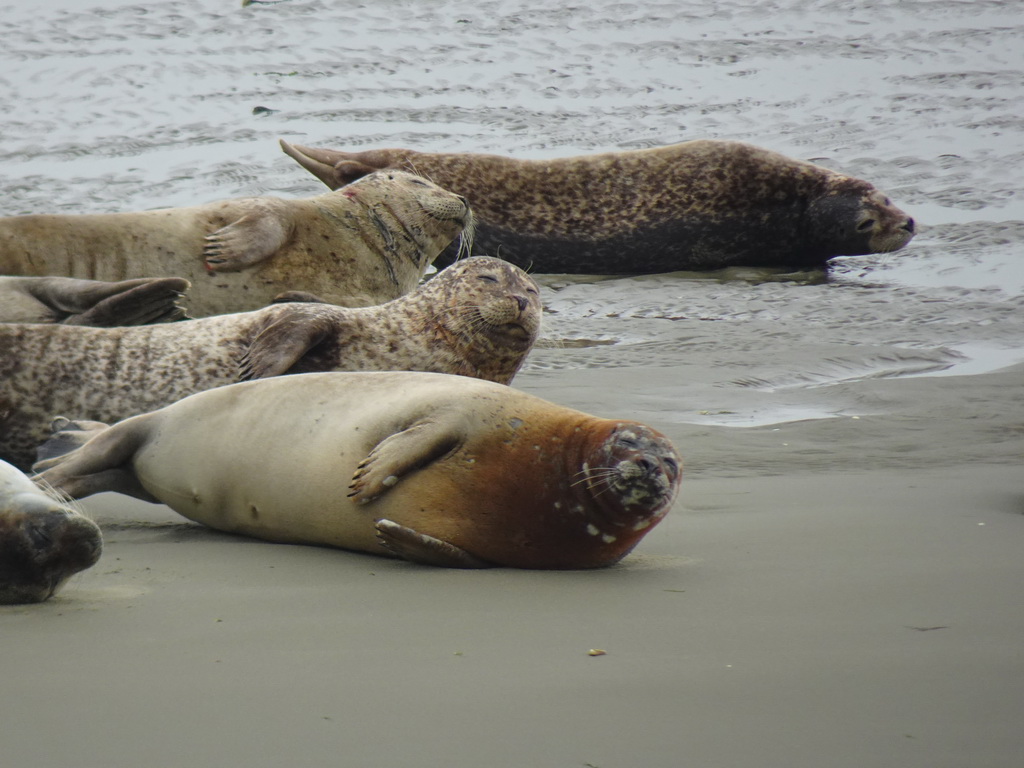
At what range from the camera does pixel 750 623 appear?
238 cm

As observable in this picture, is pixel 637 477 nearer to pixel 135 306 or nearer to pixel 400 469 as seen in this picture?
pixel 400 469

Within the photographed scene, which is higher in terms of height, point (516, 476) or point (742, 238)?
point (516, 476)

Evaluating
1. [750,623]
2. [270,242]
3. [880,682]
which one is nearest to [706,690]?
[880,682]

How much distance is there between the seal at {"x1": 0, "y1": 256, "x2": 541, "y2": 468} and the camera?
4.05 metres

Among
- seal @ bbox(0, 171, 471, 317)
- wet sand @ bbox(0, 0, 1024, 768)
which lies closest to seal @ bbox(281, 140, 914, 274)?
wet sand @ bbox(0, 0, 1024, 768)

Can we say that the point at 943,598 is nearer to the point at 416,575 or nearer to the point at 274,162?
the point at 416,575

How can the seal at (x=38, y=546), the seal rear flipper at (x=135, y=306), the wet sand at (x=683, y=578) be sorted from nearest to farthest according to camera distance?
the wet sand at (x=683, y=578)
the seal at (x=38, y=546)
the seal rear flipper at (x=135, y=306)

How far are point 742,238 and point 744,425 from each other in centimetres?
424

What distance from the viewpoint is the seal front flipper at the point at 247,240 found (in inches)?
241

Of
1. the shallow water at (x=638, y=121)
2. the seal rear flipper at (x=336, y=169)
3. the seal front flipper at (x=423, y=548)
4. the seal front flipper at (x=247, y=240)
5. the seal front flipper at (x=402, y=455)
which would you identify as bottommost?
the shallow water at (x=638, y=121)

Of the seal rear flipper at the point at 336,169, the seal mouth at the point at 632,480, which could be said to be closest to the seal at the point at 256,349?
the seal mouth at the point at 632,480

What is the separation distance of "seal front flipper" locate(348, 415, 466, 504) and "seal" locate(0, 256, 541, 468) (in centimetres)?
112

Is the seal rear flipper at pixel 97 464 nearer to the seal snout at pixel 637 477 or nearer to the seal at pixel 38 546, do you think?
the seal at pixel 38 546

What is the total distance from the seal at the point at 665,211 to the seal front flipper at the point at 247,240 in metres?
2.25
